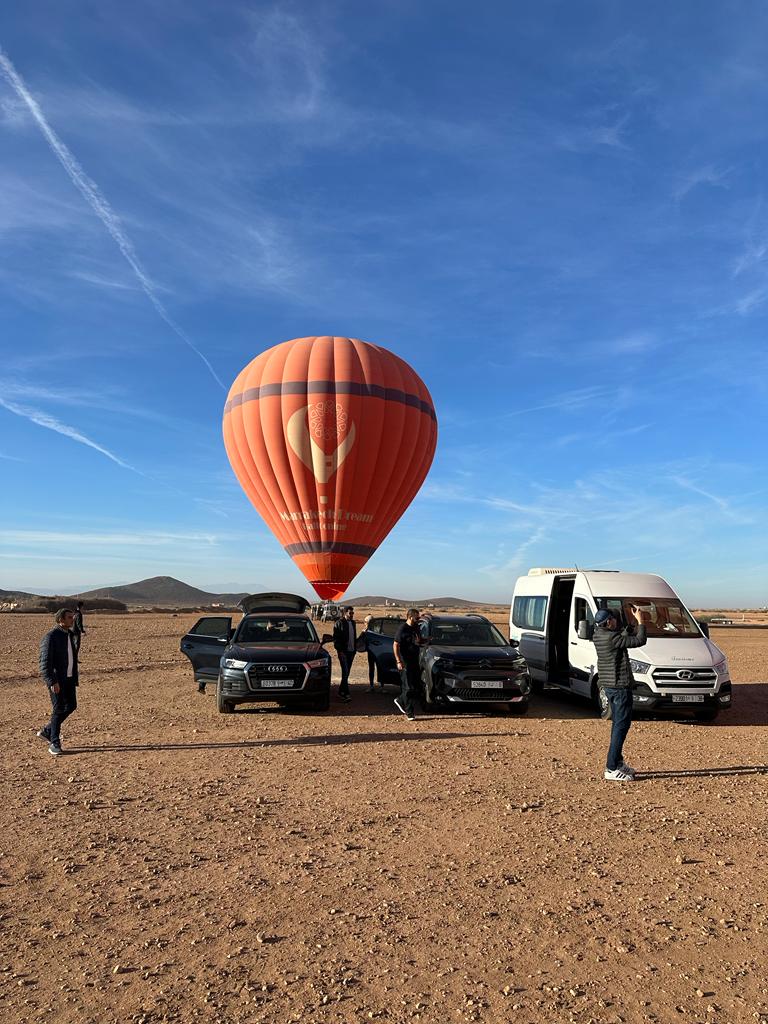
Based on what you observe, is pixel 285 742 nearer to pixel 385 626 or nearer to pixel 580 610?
pixel 580 610

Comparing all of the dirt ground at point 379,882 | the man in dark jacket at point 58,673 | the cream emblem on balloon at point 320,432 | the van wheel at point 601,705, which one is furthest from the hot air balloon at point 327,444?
the man in dark jacket at point 58,673

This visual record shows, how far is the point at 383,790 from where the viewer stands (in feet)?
24.7

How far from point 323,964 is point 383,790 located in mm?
3598

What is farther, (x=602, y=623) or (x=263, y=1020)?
(x=602, y=623)

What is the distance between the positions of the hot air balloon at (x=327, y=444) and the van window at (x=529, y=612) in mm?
12557

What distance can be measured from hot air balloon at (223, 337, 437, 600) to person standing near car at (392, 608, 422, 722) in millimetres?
15713

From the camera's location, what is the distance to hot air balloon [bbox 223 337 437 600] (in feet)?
90.9

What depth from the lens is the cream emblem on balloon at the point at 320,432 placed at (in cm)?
2750

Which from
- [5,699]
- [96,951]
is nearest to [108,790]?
[96,951]

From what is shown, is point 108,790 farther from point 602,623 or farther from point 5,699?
point 5,699

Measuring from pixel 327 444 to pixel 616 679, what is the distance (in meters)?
20.5

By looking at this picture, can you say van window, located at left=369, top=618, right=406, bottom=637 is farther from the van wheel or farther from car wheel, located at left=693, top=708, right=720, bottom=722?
car wheel, located at left=693, top=708, right=720, bottom=722

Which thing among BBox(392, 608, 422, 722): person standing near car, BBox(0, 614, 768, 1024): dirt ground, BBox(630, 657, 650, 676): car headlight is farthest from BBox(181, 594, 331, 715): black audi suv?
BBox(630, 657, 650, 676): car headlight

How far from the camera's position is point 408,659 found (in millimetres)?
12570
